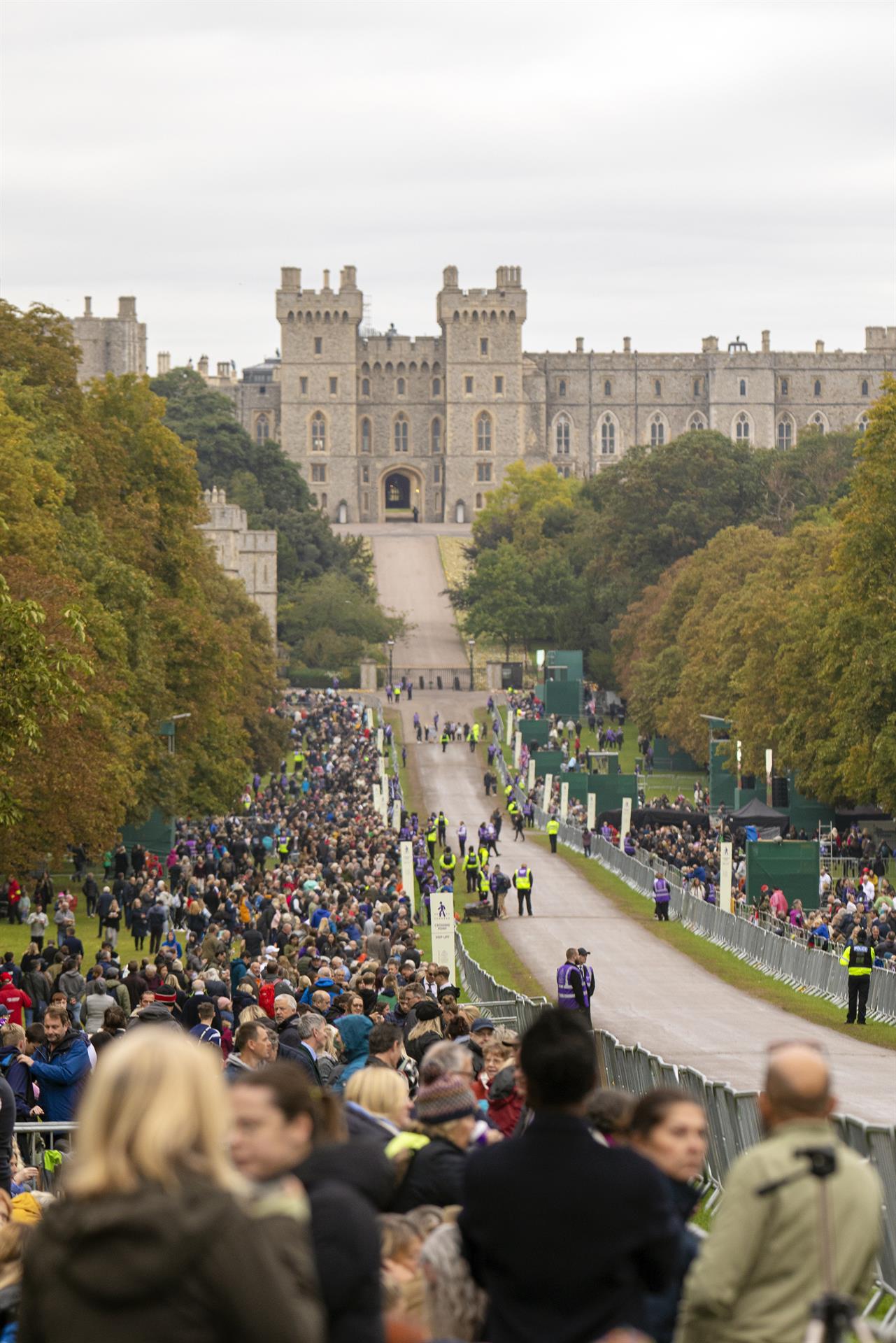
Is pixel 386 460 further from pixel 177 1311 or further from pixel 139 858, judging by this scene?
pixel 177 1311

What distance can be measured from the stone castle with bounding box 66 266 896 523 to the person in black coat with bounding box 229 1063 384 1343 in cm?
13524

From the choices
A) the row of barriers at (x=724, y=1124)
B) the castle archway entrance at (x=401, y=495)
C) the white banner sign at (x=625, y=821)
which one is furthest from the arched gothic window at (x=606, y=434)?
Answer: the row of barriers at (x=724, y=1124)

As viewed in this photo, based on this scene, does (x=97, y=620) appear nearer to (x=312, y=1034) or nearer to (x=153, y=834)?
(x=153, y=834)

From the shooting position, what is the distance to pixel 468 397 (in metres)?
143

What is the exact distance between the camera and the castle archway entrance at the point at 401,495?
476 ft

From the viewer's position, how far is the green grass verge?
898 inches

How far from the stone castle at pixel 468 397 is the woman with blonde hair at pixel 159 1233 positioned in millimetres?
135978

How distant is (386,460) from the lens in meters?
145

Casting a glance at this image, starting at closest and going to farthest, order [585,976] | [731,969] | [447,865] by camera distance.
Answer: [585,976], [731,969], [447,865]

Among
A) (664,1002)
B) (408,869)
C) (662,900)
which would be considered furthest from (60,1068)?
(662,900)

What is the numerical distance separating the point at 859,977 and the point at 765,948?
6.27 meters

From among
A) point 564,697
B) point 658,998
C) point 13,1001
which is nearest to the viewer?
point 13,1001

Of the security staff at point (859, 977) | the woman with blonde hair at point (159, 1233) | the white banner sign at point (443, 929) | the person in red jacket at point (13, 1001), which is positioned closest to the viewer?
the woman with blonde hair at point (159, 1233)

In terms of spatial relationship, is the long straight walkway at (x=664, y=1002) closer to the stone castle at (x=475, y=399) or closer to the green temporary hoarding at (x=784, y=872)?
the green temporary hoarding at (x=784, y=872)
